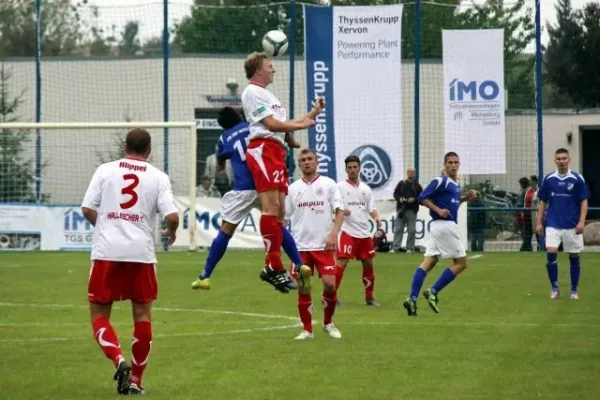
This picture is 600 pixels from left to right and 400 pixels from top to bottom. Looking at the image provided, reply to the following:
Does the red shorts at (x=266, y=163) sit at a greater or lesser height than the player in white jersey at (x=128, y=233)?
greater

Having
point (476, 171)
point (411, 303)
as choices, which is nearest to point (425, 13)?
point (476, 171)

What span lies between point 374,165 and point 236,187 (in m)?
17.7

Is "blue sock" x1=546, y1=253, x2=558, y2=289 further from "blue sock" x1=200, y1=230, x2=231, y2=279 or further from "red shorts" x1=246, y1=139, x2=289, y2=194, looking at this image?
"red shorts" x1=246, y1=139, x2=289, y2=194

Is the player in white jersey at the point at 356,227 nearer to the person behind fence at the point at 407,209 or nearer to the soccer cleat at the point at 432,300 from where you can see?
the soccer cleat at the point at 432,300

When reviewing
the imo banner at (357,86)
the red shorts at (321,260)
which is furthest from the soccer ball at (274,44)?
the imo banner at (357,86)

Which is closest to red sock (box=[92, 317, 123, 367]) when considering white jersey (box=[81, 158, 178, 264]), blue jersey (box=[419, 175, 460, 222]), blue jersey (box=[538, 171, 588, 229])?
white jersey (box=[81, 158, 178, 264])

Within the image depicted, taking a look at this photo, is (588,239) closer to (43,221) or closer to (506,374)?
(43,221)

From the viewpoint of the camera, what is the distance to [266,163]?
1248 centimetres

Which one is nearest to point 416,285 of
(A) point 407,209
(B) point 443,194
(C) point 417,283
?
(C) point 417,283

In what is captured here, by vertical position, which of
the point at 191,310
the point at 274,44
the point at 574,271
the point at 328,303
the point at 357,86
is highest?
the point at 357,86

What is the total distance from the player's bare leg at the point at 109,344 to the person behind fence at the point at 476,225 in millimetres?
22112

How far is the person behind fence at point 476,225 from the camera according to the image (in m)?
31.4

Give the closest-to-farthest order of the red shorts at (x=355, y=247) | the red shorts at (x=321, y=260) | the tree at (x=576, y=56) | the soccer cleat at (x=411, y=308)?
the red shorts at (x=321, y=260)
the soccer cleat at (x=411, y=308)
the red shorts at (x=355, y=247)
the tree at (x=576, y=56)

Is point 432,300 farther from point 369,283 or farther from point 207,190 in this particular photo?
point 207,190
